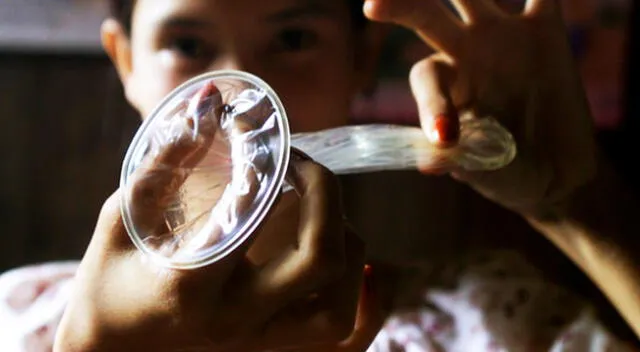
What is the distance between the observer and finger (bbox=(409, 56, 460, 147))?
1.89 ft

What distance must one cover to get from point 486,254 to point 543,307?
0.36 ft

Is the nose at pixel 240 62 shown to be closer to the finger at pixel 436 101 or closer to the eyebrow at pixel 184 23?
the eyebrow at pixel 184 23

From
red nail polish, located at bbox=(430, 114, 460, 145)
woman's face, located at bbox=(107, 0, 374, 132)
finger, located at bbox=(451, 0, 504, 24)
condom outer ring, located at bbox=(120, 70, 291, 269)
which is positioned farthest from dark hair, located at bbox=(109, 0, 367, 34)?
condom outer ring, located at bbox=(120, 70, 291, 269)

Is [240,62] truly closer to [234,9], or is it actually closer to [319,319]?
[234,9]

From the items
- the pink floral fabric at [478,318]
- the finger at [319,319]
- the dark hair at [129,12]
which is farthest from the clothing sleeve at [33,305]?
the finger at [319,319]

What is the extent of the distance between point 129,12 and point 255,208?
46 cm

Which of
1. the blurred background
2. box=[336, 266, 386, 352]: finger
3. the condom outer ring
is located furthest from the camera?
the blurred background

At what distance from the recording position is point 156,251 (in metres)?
0.43

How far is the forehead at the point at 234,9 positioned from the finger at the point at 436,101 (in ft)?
0.39

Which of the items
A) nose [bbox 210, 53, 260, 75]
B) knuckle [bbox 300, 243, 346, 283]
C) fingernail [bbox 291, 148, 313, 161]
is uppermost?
fingernail [bbox 291, 148, 313, 161]

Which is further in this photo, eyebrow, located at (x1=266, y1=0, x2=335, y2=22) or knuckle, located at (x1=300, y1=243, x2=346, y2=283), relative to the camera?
eyebrow, located at (x1=266, y1=0, x2=335, y2=22)

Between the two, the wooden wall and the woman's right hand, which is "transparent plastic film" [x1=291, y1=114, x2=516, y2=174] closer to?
the woman's right hand

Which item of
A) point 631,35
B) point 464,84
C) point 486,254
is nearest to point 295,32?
point 464,84

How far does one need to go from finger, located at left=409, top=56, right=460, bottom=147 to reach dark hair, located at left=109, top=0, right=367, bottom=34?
11 cm
